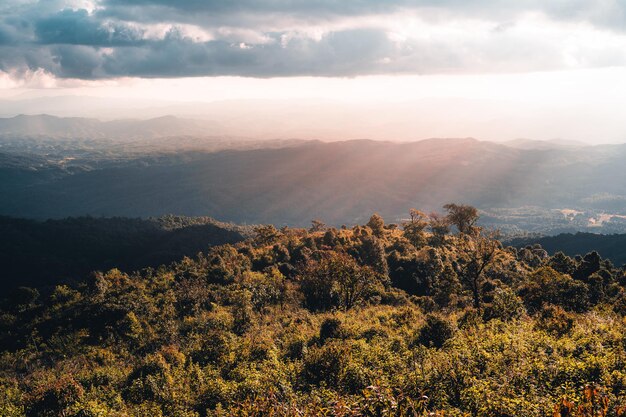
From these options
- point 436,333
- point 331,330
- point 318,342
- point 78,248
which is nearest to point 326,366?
point 318,342

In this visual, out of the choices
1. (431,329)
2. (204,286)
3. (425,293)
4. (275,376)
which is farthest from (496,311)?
(204,286)

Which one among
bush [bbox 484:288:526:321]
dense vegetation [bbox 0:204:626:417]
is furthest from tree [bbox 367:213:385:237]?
bush [bbox 484:288:526:321]

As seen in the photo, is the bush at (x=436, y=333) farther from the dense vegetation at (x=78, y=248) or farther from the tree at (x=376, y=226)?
the dense vegetation at (x=78, y=248)

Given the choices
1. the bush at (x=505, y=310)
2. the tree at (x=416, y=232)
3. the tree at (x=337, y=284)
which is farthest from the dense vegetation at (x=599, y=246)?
the bush at (x=505, y=310)

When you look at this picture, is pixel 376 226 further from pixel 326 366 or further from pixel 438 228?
pixel 326 366

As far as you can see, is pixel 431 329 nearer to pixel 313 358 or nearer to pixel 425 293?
pixel 313 358

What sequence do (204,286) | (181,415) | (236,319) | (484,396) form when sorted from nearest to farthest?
(484,396), (181,415), (236,319), (204,286)
